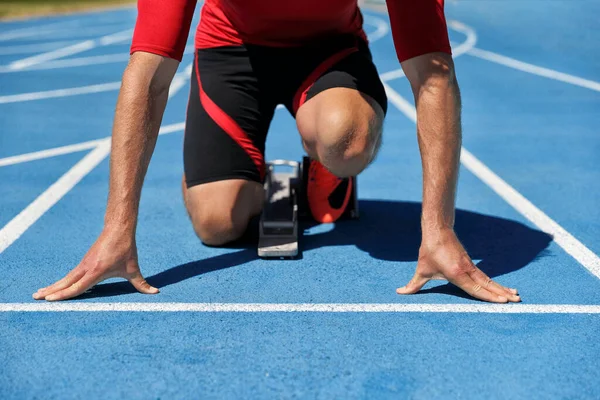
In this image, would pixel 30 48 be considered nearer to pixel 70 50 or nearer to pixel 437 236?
pixel 70 50

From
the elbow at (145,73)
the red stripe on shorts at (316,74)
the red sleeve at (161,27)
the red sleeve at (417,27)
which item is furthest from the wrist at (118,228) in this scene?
the red sleeve at (417,27)

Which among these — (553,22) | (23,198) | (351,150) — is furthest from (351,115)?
(553,22)

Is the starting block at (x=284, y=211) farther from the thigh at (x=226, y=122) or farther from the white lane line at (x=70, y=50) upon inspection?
the white lane line at (x=70, y=50)

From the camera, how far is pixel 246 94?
4.37 metres

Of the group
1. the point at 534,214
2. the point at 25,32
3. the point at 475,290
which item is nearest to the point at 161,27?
the point at 475,290

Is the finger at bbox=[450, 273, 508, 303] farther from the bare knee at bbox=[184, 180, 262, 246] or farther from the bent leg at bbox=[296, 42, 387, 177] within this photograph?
the bare knee at bbox=[184, 180, 262, 246]

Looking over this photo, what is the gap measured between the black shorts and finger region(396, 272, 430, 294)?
1.16m

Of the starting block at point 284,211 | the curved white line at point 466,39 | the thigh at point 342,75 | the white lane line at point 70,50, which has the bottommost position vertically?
the curved white line at point 466,39

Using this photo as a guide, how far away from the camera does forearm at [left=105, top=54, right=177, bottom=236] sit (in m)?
3.40

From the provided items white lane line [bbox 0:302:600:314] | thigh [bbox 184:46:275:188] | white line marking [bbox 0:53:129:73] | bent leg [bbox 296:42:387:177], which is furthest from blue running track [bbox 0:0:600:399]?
white line marking [bbox 0:53:129:73]

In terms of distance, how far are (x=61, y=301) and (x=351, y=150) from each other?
151 cm

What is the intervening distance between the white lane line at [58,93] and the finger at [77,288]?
5.60 metres

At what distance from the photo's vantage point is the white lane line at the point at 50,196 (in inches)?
172

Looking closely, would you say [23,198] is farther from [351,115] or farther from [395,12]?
[395,12]
